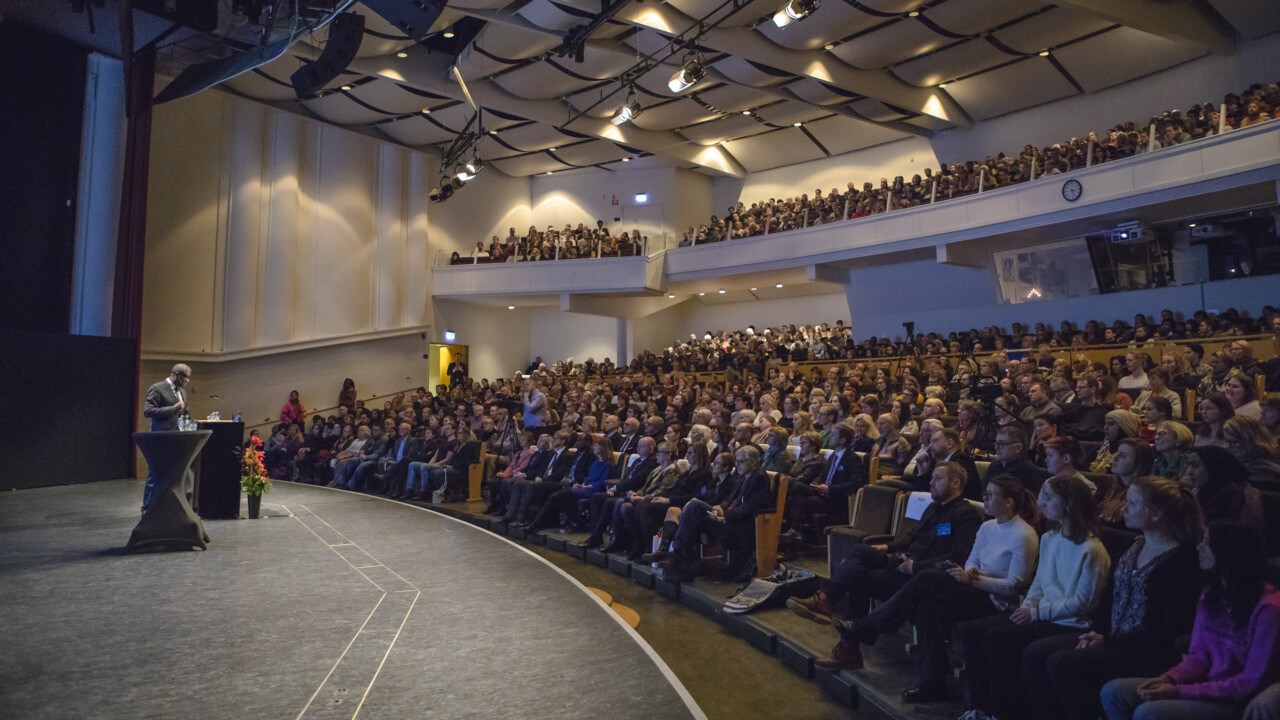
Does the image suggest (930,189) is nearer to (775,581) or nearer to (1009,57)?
(1009,57)

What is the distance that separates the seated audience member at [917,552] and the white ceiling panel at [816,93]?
10.4 meters

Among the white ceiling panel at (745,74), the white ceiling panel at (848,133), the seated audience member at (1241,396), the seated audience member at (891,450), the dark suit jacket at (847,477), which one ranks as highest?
the white ceiling panel at (848,133)

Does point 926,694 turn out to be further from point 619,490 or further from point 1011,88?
point 1011,88

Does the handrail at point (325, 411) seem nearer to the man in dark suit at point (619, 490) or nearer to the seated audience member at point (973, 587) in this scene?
the man in dark suit at point (619, 490)

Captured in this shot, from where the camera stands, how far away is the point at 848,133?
50.2 feet

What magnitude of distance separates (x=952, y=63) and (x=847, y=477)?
382 inches

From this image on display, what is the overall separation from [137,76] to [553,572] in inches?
377

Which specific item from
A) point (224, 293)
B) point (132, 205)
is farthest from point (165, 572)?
point (224, 293)

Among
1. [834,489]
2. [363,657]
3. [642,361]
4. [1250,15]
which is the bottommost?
[363,657]

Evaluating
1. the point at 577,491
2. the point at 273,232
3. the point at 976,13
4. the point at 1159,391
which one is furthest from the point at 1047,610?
the point at 273,232

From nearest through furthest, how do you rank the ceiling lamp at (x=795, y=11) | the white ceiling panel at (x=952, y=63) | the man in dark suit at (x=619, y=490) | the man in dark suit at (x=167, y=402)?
the man in dark suit at (x=167, y=402) < the man in dark suit at (x=619, y=490) < the ceiling lamp at (x=795, y=11) < the white ceiling panel at (x=952, y=63)

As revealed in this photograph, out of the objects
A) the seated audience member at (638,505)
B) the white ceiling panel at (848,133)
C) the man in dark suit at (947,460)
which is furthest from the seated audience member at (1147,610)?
the white ceiling panel at (848,133)

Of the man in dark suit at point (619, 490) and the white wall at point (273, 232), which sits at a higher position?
the white wall at point (273, 232)

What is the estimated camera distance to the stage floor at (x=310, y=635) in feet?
7.79
